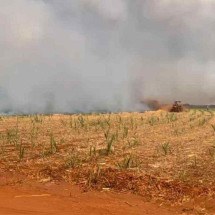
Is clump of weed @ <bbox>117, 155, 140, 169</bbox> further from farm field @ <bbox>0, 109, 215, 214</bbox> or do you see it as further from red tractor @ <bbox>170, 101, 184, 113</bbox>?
red tractor @ <bbox>170, 101, 184, 113</bbox>

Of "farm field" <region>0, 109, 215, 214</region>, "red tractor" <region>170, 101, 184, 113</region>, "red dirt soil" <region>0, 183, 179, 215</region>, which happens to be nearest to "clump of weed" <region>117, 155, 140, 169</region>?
"farm field" <region>0, 109, 215, 214</region>

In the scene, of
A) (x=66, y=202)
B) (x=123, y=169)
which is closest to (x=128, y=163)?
(x=123, y=169)

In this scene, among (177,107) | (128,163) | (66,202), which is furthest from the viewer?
(177,107)

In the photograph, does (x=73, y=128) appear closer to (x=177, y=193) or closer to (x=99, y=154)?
(x=99, y=154)

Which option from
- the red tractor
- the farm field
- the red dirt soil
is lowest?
the red dirt soil

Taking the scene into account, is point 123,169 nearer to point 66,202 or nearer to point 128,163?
point 128,163

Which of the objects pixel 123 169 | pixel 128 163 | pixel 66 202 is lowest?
pixel 66 202

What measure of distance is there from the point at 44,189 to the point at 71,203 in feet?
3.58

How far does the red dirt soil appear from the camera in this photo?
25.4ft

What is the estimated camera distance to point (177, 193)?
8602 mm

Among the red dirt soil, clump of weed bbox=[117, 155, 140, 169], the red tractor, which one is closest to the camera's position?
the red dirt soil

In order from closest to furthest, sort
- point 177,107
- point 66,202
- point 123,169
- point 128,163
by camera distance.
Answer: point 66,202 < point 123,169 < point 128,163 < point 177,107

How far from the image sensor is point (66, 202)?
8.23 m

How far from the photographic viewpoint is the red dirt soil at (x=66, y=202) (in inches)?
304
